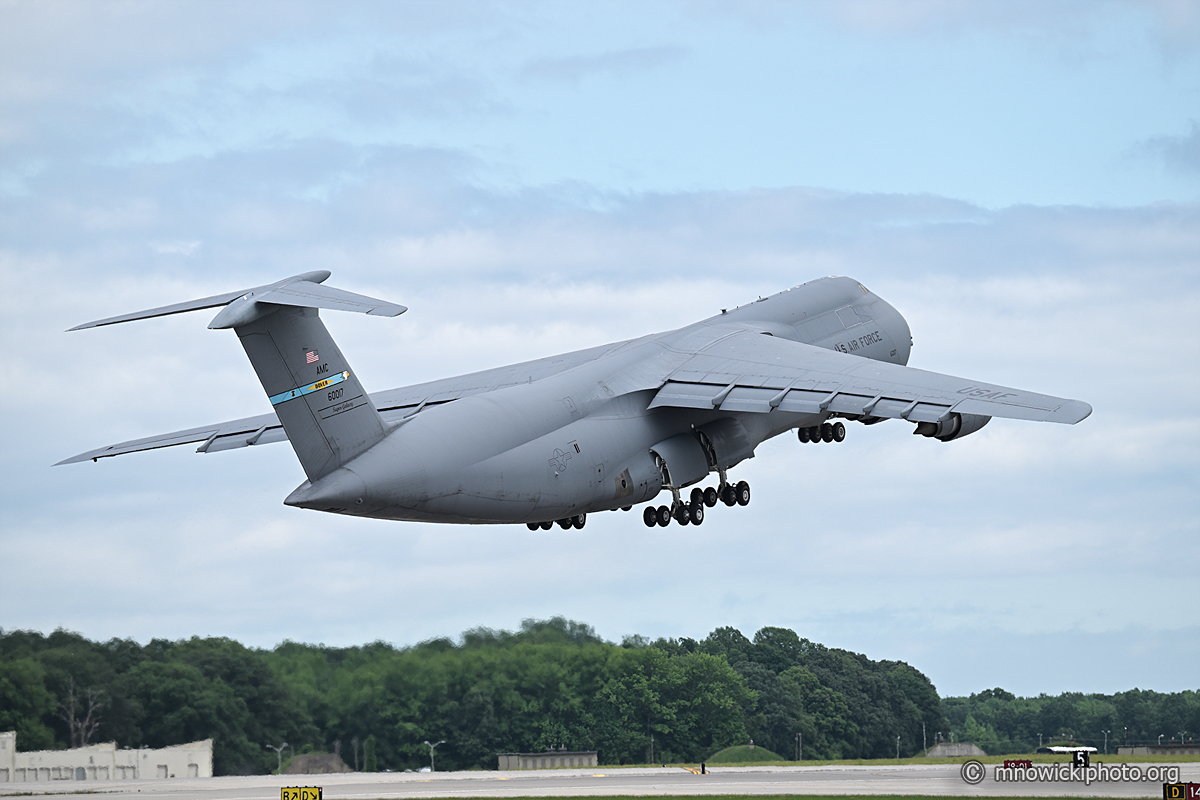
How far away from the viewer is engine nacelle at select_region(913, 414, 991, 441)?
26953mm

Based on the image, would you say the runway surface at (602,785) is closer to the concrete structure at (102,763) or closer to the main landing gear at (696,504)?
the concrete structure at (102,763)

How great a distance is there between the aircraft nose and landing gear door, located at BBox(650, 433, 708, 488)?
25.2 feet

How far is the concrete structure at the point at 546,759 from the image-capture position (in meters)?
53.1

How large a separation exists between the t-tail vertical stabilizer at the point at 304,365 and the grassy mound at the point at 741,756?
4292cm

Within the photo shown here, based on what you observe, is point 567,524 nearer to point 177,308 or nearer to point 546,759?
point 177,308

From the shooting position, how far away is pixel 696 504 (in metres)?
28.6

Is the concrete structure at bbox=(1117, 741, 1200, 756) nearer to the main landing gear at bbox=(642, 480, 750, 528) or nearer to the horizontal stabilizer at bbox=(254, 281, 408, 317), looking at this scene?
the main landing gear at bbox=(642, 480, 750, 528)

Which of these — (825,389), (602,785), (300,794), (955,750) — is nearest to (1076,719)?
(955,750)

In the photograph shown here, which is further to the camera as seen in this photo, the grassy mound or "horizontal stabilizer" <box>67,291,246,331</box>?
the grassy mound

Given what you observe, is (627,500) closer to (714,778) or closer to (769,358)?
(769,358)

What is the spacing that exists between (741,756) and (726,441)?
36.9 m

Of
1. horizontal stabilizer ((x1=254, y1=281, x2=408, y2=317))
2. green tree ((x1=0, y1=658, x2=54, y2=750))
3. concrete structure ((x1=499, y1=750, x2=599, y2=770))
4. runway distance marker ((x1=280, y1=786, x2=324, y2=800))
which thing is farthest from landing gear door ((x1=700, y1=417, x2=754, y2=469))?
concrete structure ((x1=499, y1=750, x2=599, y2=770))

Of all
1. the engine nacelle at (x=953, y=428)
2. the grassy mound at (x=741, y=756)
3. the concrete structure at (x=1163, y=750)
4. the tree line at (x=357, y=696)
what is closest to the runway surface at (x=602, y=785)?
the tree line at (x=357, y=696)

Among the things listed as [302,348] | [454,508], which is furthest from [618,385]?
[302,348]
